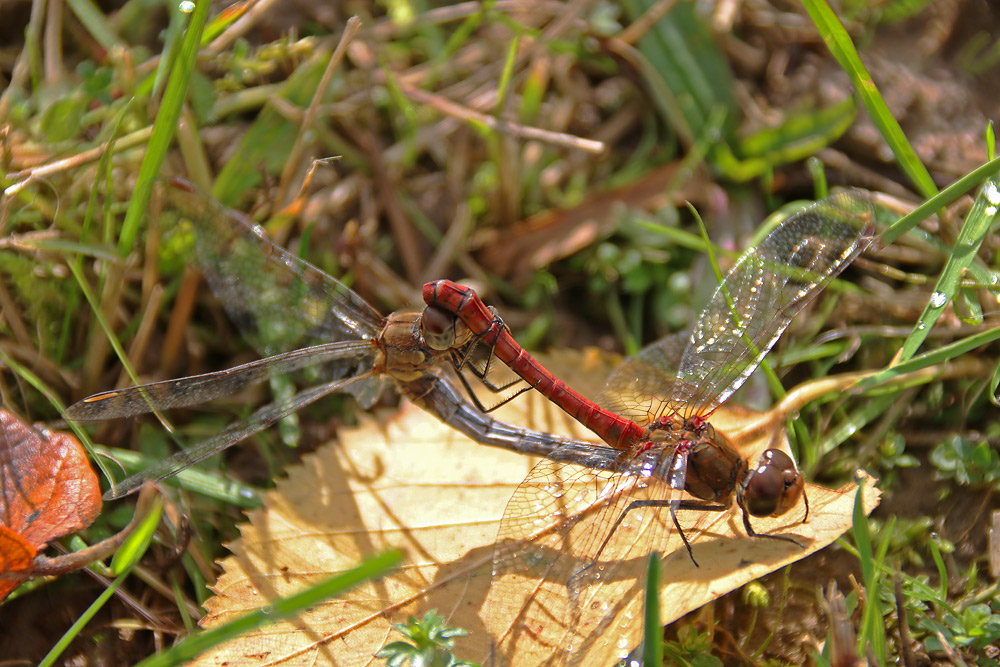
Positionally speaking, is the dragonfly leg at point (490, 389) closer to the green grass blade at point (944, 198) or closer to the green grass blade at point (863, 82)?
the green grass blade at point (944, 198)

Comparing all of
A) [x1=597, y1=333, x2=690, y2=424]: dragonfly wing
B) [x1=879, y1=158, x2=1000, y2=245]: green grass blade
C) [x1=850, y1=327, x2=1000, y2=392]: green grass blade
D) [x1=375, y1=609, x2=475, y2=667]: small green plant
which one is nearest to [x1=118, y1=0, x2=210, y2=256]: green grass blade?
[x1=375, y1=609, x2=475, y2=667]: small green plant

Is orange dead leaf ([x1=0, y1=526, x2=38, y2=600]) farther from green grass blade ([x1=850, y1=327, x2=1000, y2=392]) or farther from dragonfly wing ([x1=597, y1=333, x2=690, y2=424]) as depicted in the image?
green grass blade ([x1=850, y1=327, x2=1000, y2=392])

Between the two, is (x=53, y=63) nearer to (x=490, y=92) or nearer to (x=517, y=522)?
(x=490, y=92)

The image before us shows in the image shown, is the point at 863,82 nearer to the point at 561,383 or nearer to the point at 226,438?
the point at 561,383

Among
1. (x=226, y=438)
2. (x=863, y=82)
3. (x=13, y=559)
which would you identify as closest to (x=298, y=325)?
(x=226, y=438)

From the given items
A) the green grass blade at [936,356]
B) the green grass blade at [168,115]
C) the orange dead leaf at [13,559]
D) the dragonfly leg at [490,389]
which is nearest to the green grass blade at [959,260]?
the green grass blade at [936,356]
